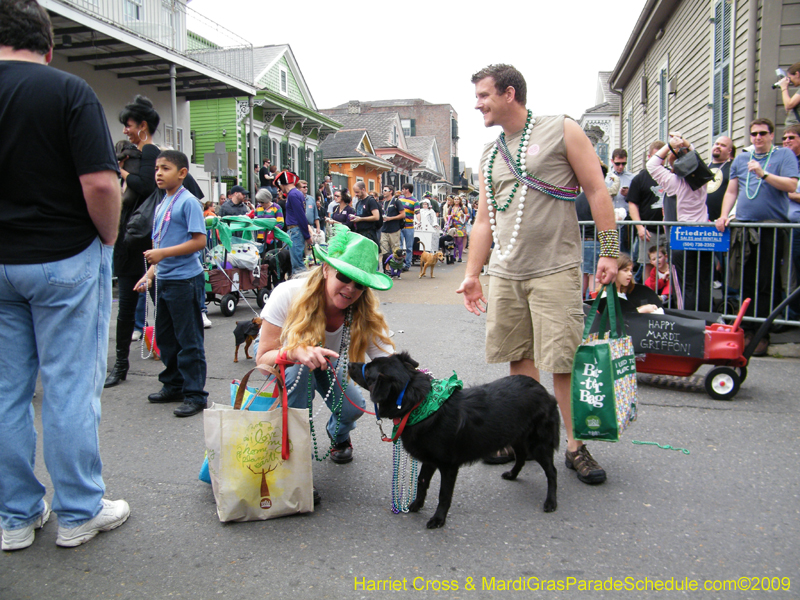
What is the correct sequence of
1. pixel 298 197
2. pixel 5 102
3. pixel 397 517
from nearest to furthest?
1. pixel 5 102
2. pixel 397 517
3. pixel 298 197

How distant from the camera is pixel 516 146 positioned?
3.03 metres

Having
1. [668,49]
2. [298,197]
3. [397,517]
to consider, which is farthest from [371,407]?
[668,49]

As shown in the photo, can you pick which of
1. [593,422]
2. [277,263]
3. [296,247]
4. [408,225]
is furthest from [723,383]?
[408,225]

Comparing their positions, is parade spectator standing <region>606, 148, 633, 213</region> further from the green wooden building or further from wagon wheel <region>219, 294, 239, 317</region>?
the green wooden building

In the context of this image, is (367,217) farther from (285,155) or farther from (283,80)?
(283,80)

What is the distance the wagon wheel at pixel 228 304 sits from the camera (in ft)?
26.4

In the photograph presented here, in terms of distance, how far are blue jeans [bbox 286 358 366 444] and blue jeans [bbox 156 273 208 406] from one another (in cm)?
130

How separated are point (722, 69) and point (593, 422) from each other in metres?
9.03

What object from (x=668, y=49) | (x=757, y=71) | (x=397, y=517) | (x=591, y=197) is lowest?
(x=397, y=517)

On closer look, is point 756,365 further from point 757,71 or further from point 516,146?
point 757,71

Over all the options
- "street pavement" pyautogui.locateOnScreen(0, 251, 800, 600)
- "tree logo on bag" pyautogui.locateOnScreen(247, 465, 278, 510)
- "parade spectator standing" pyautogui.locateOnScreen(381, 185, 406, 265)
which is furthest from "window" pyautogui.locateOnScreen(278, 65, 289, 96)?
"tree logo on bag" pyautogui.locateOnScreen(247, 465, 278, 510)

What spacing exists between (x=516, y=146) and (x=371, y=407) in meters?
2.20

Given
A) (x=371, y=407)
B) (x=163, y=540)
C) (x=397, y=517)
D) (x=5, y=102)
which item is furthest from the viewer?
(x=371, y=407)

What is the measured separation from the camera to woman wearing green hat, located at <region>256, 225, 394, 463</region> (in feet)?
8.60
